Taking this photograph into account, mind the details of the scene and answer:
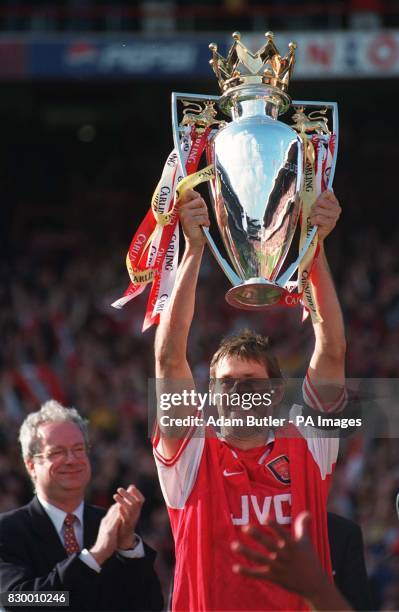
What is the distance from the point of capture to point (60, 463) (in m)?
3.82

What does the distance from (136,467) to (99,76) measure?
4.74 m

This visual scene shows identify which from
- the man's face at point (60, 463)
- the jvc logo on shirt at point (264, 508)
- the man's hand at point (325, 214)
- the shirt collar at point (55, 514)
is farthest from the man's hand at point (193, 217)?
the shirt collar at point (55, 514)

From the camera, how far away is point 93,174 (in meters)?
14.7

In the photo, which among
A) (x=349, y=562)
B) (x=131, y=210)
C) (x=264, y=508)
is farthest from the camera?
(x=131, y=210)

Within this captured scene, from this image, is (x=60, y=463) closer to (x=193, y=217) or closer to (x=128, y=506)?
(x=128, y=506)

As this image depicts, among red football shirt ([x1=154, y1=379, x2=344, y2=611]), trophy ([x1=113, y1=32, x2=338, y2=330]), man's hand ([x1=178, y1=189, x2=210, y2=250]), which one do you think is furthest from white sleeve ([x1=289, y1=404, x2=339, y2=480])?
man's hand ([x1=178, y1=189, x2=210, y2=250])

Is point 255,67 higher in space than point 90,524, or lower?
higher

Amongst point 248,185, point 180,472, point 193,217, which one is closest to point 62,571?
point 180,472

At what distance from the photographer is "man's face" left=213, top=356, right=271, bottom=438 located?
317cm

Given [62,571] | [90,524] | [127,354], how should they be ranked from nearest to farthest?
[62,571], [90,524], [127,354]

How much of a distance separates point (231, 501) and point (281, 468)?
0.54 ft

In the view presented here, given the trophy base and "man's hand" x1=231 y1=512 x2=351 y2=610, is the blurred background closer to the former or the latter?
the trophy base

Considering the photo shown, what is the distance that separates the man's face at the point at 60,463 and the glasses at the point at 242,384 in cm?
81

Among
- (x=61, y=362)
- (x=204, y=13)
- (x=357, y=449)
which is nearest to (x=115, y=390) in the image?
(x=61, y=362)
